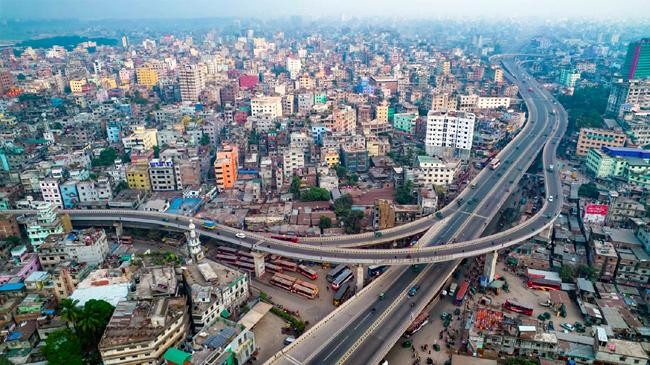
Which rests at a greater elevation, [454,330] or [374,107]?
[374,107]

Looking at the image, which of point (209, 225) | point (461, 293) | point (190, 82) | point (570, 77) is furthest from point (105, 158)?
point (570, 77)

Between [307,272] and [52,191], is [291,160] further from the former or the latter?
[52,191]

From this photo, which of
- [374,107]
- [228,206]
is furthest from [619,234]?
[374,107]

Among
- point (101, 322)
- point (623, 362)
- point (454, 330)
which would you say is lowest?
point (454, 330)

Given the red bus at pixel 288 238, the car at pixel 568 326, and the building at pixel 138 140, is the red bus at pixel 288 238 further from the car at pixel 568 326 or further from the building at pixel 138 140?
the building at pixel 138 140

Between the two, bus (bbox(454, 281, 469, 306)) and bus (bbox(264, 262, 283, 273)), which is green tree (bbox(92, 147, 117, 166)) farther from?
bus (bbox(454, 281, 469, 306))

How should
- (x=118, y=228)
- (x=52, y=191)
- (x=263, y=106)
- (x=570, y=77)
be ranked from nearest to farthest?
(x=118, y=228) < (x=52, y=191) < (x=263, y=106) < (x=570, y=77)

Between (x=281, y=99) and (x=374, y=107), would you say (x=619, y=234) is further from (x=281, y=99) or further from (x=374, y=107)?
(x=281, y=99)
